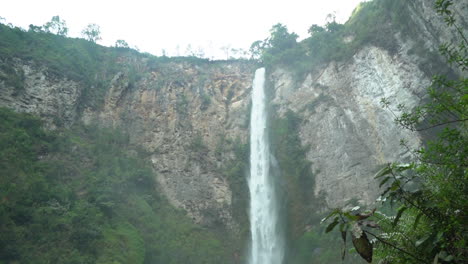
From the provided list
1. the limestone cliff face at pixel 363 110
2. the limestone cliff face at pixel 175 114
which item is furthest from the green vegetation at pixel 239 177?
the limestone cliff face at pixel 363 110

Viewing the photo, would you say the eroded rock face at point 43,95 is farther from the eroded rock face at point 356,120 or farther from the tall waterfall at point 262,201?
the eroded rock face at point 356,120

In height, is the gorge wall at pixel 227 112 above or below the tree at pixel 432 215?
above

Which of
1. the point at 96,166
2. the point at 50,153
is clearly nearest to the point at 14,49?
the point at 50,153

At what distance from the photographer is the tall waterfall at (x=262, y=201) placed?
19141 millimetres

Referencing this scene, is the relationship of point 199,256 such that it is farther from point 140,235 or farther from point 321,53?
point 321,53

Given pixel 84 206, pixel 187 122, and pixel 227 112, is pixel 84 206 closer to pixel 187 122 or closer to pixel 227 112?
pixel 187 122

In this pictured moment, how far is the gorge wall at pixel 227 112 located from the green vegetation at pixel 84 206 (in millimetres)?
1440

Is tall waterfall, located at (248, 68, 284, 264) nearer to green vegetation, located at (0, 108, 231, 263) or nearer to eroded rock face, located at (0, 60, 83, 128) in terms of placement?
green vegetation, located at (0, 108, 231, 263)

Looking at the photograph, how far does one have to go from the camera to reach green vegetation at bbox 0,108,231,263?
46.4 ft

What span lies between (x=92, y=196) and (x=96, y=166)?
3.55 metres

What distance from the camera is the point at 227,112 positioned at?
28.6 metres

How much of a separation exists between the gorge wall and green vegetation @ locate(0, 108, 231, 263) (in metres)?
1.44

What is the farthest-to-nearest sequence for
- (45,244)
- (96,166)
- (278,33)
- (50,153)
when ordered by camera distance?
(278,33) < (96,166) < (50,153) < (45,244)

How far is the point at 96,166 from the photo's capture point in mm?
21109
